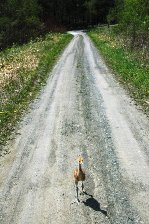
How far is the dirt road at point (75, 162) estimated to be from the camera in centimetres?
992

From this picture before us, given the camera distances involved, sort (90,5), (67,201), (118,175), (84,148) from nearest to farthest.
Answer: (67,201) < (118,175) < (84,148) < (90,5)

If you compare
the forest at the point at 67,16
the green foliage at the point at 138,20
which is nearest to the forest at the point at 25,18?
the forest at the point at 67,16

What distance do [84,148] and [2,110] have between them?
6615 millimetres

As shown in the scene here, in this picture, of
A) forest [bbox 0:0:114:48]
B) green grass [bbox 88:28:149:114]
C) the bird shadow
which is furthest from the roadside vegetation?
forest [bbox 0:0:114:48]

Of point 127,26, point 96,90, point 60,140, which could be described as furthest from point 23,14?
point 60,140

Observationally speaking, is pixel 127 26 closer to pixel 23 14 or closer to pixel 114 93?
pixel 23 14

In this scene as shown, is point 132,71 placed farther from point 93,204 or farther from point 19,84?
point 93,204

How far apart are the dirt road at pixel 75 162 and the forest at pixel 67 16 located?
19.9 meters

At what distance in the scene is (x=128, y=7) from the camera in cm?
4169

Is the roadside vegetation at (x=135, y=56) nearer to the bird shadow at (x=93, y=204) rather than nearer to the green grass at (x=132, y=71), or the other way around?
the green grass at (x=132, y=71)

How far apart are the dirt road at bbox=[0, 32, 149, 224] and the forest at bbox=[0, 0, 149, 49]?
65.2ft

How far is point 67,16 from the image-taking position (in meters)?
102

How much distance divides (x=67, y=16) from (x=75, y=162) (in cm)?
9387

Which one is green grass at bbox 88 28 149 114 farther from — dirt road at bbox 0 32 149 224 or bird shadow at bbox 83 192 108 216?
bird shadow at bbox 83 192 108 216
